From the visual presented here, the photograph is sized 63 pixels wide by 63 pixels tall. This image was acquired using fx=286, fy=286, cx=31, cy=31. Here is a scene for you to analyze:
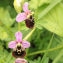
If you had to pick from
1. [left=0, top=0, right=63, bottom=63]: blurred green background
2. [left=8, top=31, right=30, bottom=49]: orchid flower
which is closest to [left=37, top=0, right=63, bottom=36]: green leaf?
[left=0, top=0, right=63, bottom=63]: blurred green background

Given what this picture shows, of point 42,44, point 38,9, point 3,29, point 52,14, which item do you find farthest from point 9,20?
point 52,14

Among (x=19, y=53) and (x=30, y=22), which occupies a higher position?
(x=30, y=22)

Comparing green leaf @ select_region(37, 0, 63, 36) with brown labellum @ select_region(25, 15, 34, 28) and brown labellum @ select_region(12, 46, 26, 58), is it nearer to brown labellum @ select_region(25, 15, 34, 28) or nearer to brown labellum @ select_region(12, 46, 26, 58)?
brown labellum @ select_region(25, 15, 34, 28)

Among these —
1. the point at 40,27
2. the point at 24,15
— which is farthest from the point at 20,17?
the point at 40,27

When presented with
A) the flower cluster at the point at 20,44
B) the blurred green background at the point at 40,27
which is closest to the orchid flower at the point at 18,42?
the flower cluster at the point at 20,44

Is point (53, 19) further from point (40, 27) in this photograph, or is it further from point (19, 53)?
point (19, 53)

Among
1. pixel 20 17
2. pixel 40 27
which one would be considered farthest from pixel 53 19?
pixel 20 17

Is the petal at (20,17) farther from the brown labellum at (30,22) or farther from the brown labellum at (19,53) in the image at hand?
the brown labellum at (19,53)

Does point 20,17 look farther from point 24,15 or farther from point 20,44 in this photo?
point 20,44

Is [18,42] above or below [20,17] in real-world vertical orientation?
below
